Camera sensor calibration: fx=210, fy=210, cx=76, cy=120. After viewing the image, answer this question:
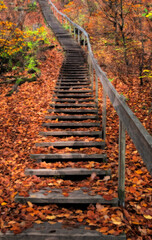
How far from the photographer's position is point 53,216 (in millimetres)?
2547

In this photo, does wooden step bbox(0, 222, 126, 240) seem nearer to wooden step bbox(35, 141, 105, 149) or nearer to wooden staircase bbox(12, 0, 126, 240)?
wooden staircase bbox(12, 0, 126, 240)

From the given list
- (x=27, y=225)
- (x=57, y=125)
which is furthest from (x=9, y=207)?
(x=57, y=125)

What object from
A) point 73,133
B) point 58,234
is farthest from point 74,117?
point 58,234

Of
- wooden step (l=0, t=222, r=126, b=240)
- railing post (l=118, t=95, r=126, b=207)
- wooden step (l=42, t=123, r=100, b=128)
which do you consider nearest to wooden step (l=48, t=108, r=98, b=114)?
wooden step (l=42, t=123, r=100, b=128)

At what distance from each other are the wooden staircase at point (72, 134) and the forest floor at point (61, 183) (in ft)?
0.37

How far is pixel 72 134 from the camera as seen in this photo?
4668 mm

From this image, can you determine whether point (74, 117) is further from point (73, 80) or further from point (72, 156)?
point (73, 80)

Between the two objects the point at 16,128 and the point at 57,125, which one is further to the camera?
the point at 16,128

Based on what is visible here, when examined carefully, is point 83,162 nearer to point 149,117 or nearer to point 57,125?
point 57,125

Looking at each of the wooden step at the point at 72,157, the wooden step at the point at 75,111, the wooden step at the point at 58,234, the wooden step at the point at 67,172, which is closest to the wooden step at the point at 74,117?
the wooden step at the point at 75,111

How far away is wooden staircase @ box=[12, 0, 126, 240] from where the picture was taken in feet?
9.03

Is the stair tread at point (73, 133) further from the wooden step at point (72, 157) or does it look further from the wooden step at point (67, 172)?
the wooden step at point (67, 172)

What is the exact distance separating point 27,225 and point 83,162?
5.18ft

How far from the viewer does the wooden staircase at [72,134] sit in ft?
9.03
